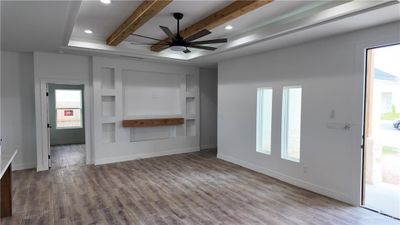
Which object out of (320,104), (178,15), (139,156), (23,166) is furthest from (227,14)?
(23,166)

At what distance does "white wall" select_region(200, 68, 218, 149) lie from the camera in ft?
25.0

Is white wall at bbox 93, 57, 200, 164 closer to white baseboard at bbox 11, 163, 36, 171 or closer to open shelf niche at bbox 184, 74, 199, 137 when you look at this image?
open shelf niche at bbox 184, 74, 199, 137

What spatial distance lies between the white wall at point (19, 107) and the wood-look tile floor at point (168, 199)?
0.50 meters

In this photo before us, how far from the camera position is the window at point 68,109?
862 cm

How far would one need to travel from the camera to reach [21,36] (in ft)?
13.0

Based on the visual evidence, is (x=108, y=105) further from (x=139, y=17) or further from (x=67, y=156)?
(x=139, y=17)

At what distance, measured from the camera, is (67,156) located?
22.1 feet

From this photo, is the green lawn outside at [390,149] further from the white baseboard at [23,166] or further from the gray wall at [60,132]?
the gray wall at [60,132]

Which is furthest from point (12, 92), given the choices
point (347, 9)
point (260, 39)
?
point (347, 9)

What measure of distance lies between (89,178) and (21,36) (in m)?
2.77

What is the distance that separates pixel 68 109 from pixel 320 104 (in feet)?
27.3

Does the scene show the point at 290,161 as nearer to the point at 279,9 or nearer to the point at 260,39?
the point at 260,39

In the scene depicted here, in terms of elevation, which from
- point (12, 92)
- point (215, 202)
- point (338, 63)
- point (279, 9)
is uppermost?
point (279, 9)

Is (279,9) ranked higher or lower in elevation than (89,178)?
higher
